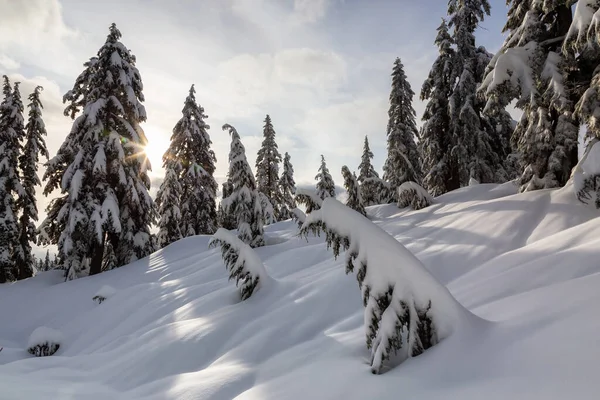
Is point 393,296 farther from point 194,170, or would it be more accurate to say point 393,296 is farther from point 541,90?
point 194,170

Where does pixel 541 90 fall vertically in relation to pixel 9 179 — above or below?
below

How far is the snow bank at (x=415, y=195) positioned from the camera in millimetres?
14602

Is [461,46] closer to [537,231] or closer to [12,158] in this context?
[537,231]

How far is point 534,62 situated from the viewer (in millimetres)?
8734

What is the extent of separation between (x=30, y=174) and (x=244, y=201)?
56.6 ft

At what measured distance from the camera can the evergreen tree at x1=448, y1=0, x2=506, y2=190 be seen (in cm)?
1858

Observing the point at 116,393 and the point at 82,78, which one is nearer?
the point at 116,393

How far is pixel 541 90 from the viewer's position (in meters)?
9.44

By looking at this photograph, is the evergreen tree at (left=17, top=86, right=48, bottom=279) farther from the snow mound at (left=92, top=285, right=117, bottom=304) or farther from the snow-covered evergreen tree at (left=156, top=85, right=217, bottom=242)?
the snow mound at (left=92, top=285, right=117, bottom=304)

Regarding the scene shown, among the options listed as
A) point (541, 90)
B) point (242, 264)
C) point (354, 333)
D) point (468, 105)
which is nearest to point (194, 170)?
point (468, 105)

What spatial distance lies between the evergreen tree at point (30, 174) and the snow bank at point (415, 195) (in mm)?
23319

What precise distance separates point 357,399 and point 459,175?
2036 centimetres

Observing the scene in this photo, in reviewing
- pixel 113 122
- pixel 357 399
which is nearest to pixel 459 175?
pixel 113 122

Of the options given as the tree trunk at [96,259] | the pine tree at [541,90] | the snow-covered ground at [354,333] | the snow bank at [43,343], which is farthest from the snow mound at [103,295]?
the pine tree at [541,90]
